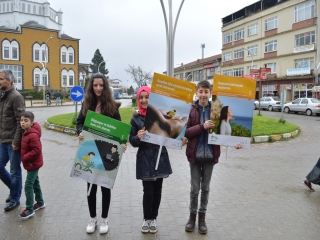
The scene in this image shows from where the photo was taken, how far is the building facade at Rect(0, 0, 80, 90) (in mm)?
55500

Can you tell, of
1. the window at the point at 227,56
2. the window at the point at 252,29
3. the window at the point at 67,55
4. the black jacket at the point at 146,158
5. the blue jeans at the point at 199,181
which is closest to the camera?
the black jacket at the point at 146,158

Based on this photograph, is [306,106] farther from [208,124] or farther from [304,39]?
[208,124]

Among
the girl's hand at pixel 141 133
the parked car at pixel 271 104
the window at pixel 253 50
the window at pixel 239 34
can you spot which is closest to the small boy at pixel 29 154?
the girl's hand at pixel 141 133

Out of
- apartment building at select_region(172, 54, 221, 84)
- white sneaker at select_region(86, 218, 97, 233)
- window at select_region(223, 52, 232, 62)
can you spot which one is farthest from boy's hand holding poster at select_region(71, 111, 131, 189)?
window at select_region(223, 52, 232, 62)

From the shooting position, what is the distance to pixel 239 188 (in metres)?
6.23

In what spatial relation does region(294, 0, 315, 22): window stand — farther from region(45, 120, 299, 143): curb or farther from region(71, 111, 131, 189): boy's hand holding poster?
region(71, 111, 131, 189): boy's hand holding poster

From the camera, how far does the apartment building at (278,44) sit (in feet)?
123

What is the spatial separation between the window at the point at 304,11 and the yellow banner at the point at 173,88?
39.4m

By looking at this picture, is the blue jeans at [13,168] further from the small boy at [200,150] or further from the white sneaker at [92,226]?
the small boy at [200,150]

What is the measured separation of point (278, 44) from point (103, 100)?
43.7m

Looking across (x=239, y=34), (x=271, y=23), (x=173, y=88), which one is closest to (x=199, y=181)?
(x=173, y=88)

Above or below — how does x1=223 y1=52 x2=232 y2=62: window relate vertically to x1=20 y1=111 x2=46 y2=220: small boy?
above

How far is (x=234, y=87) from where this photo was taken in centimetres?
392

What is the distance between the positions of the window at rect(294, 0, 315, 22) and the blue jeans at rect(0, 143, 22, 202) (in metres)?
40.2
